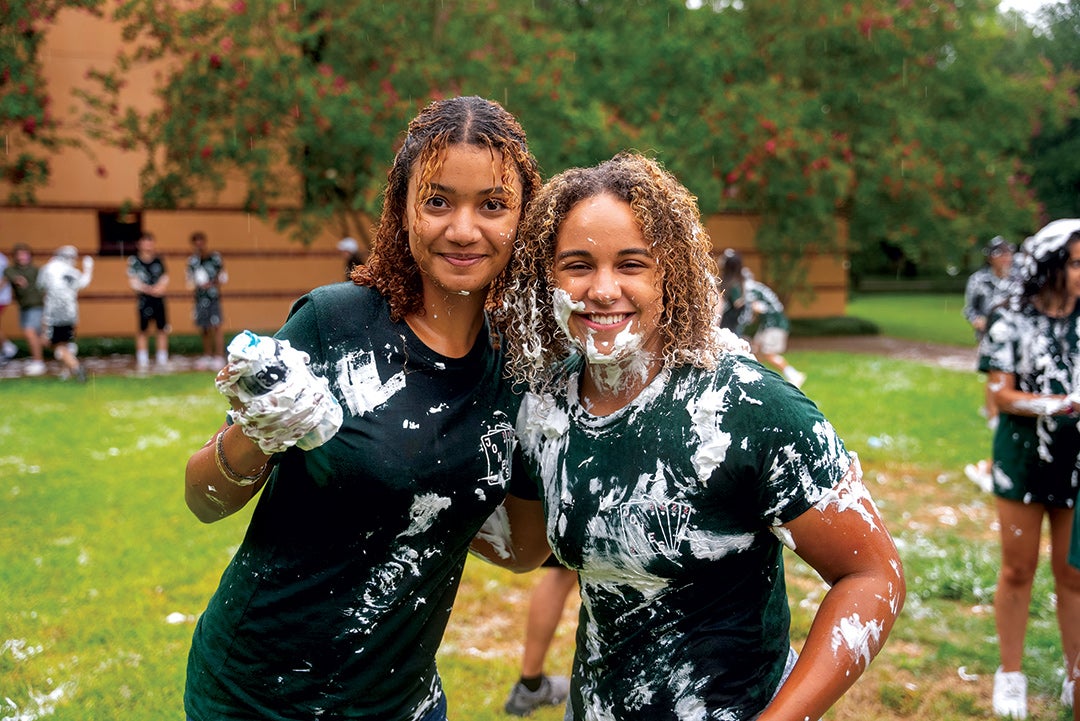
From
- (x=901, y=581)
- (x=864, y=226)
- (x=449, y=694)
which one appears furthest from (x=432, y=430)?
(x=864, y=226)

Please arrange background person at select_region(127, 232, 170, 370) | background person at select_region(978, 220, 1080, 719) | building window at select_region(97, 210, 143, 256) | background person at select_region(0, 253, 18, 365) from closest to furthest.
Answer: background person at select_region(978, 220, 1080, 719) < background person at select_region(127, 232, 170, 370) < background person at select_region(0, 253, 18, 365) < building window at select_region(97, 210, 143, 256)

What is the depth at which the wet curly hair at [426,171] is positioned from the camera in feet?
6.35

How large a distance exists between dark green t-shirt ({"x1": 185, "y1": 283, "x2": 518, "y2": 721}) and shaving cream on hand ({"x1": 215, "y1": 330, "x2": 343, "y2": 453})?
202 millimetres

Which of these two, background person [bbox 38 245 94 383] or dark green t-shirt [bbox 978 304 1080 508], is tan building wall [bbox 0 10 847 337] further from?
dark green t-shirt [bbox 978 304 1080 508]

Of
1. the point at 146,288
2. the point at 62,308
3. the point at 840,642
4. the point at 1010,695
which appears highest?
the point at 840,642

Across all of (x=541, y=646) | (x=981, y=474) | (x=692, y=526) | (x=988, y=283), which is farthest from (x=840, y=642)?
(x=988, y=283)

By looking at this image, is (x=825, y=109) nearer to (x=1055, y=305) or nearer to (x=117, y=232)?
(x=117, y=232)

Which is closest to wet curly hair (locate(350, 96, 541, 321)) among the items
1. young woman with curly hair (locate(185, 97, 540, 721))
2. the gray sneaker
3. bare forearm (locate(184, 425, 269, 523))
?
young woman with curly hair (locate(185, 97, 540, 721))

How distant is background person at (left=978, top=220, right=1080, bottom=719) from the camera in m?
3.67

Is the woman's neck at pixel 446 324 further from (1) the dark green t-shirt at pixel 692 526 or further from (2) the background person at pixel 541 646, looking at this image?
(2) the background person at pixel 541 646

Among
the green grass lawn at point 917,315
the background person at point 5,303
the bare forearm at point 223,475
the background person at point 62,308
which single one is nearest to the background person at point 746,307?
the bare forearm at point 223,475

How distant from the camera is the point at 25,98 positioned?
12984 millimetres

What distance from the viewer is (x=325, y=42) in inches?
527

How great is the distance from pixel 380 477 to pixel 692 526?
2.14 feet
